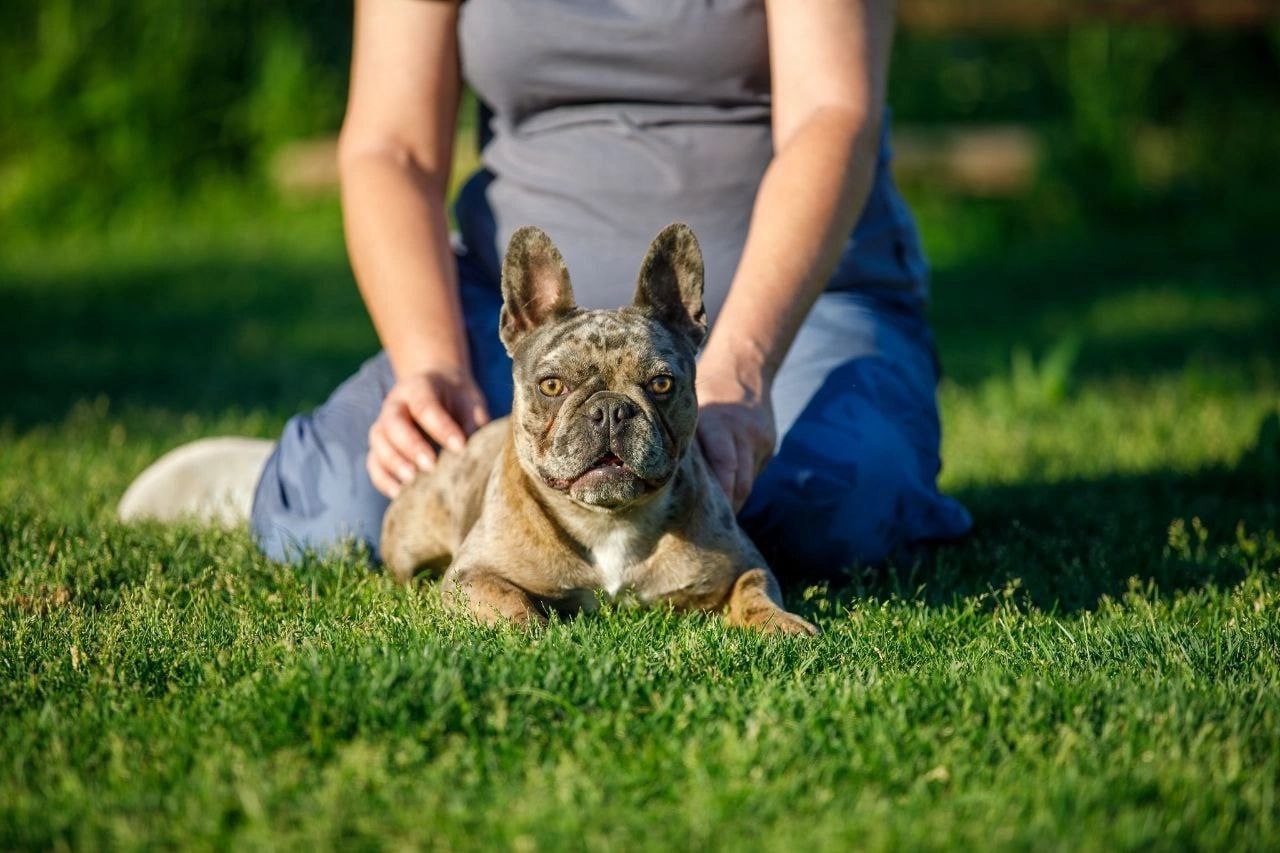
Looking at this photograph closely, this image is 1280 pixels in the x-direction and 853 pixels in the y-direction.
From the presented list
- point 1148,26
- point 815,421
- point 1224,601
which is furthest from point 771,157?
point 1148,26

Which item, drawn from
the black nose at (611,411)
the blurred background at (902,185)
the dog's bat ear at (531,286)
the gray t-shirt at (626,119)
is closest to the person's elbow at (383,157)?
the gray t-shirt at (626,119)

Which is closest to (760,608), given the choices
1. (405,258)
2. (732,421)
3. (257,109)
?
(732,421)

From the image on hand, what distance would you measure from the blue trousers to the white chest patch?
2.48ft

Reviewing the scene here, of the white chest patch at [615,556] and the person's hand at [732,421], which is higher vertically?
the person's hand at [732,421]

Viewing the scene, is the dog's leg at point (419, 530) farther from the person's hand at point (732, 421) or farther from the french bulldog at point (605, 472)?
the person's hand at point (732, 421)

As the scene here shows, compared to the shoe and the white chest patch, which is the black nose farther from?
the shoe

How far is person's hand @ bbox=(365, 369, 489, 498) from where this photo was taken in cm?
396

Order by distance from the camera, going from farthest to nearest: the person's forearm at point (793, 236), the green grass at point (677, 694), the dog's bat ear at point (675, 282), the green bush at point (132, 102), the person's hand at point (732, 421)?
the green bush at point (132, 102) → the person's forearm at point (793, 236) → the person's hand at point (732, 421) → the dog's bat ear at point (675, 282) → the green grass at point (677, 694)

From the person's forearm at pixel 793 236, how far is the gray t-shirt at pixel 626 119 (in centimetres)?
34

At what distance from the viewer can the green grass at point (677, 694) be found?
2.46m

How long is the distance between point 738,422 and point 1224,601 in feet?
4.57

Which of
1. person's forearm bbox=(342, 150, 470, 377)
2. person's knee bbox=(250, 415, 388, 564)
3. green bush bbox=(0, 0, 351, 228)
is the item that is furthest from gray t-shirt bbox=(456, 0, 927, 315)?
green bush bbox=(0, 0, 351, 228)

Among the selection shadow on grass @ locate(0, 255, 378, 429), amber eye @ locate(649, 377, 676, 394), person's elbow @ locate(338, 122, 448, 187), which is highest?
person's elbow @ locate(338, 122, 448, 187)

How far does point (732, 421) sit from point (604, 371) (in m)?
0.42
